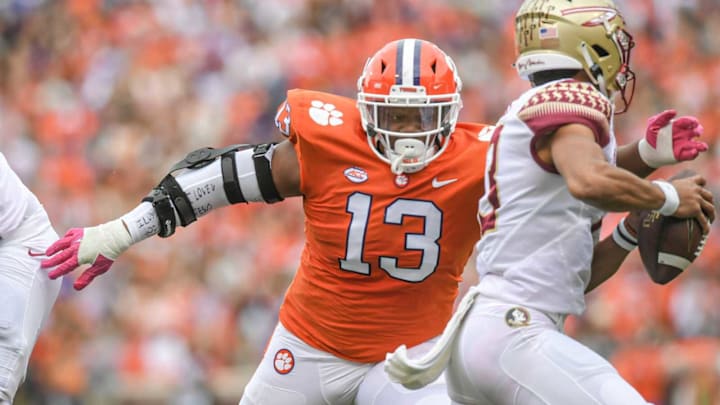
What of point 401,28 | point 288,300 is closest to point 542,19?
point 288,300

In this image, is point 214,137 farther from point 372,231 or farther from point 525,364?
point 525,364

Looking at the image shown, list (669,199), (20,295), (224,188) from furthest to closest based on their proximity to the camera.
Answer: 1. (20,295)
2. (224,188)
3. (669,199)

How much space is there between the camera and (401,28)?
35.2ft

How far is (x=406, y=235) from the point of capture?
4348 millimetres

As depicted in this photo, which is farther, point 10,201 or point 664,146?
point 10,201

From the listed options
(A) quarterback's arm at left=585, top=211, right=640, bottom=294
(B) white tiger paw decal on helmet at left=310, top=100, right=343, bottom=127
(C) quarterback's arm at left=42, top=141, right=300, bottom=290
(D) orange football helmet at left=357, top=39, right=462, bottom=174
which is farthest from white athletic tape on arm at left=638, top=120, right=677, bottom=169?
(C) quarterback's arm at left=42, top=141, right=300, bottom=290

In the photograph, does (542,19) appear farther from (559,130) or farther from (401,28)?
(401,28)

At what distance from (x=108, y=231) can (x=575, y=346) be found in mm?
1847

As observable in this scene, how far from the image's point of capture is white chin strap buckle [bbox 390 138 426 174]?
4250 mm

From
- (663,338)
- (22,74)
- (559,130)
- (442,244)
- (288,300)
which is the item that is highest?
(559,130)

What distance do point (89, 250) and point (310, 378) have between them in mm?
937

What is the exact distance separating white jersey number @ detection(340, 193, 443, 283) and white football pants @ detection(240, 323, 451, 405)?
320 millimetres

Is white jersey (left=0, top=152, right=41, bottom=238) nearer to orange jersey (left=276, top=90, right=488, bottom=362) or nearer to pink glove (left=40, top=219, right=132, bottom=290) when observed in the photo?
pink glove (left=40, top=219, right=132, bottom=290)

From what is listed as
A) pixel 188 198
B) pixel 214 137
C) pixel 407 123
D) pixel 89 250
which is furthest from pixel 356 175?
pixel 214 137
